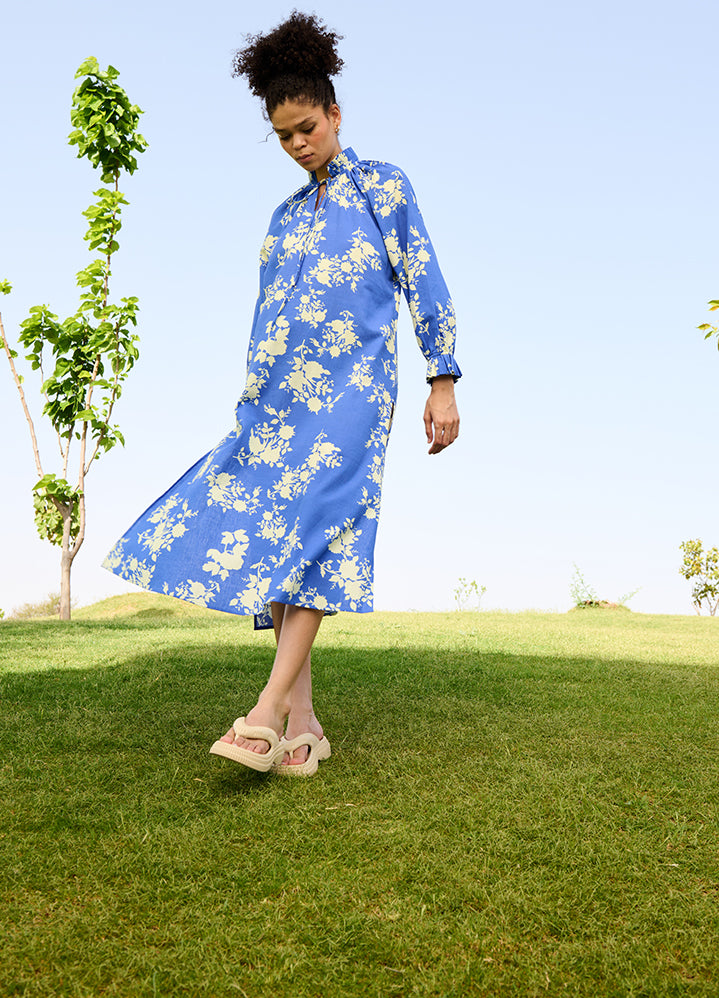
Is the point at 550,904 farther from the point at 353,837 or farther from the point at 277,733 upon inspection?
the point at 277,733

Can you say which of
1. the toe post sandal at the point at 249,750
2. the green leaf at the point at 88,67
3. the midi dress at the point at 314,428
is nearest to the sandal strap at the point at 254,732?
the toe post sandal at the point at 249,750

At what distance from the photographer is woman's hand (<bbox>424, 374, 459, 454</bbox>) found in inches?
97.0

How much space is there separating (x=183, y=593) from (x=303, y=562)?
0.39 metres

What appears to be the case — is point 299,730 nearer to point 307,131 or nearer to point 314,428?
point 314,428

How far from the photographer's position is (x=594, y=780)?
232 cm

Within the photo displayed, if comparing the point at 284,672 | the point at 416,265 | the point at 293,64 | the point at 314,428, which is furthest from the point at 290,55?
the point at 284,672

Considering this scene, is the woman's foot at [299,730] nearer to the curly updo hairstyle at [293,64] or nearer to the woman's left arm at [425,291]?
the woman's left arm at [425,291]

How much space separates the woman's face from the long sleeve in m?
0.16

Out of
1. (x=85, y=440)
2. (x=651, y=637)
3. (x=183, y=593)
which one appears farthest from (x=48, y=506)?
(x=183, y=593)

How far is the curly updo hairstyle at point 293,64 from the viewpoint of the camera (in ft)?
8.11

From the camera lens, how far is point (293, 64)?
8.14 feet

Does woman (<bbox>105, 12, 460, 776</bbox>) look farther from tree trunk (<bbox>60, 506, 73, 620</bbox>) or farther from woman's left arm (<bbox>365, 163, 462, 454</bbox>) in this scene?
tree trunk (<bbox>60, 506, 73, 620</bbox>)

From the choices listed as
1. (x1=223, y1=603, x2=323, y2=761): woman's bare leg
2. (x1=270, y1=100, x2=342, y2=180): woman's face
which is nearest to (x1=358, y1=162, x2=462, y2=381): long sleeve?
(x1=270, y1=100, x2=342, y2=180): woman's face

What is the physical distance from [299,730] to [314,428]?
0.89 metres
